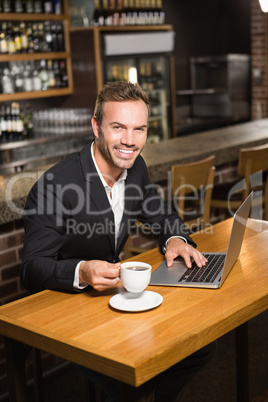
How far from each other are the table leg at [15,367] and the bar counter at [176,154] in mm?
1000

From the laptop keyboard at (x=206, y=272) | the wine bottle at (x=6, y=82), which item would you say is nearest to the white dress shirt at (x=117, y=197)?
the laptop keyboard at (x=206, y=272)

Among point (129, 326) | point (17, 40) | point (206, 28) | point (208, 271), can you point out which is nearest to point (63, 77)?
point (17, 40)

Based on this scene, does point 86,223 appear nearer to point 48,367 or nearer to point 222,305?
point 222,305

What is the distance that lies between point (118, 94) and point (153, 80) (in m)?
4.66

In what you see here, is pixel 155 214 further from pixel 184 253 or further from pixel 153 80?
pixel 153 80

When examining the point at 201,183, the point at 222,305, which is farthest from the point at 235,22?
the point at 222,305

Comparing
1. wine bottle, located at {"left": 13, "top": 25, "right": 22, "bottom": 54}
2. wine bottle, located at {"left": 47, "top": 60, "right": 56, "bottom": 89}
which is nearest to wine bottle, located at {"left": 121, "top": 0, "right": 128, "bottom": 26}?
wine bottle, located at {"left": 47, "top": 60, "right": 56, "bottom": 89}

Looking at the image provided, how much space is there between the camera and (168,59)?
6.40 meters

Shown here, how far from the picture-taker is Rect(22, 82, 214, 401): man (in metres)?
1.68

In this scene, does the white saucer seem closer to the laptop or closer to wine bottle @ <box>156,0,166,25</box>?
the laptop

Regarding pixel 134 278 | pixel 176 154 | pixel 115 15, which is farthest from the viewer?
pixel 115 15

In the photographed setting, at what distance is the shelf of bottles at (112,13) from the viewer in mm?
5992

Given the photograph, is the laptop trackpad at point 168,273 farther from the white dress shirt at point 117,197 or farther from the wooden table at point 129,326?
the white dress shirt at point 117,197

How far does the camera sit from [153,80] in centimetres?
636
